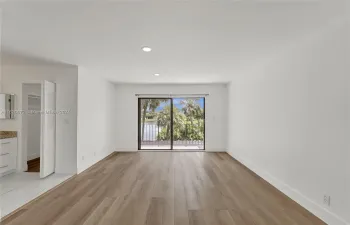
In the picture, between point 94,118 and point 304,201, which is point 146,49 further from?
point 304,201

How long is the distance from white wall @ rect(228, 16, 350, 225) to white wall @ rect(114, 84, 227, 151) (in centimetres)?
258

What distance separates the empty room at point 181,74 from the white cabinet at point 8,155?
24 mm

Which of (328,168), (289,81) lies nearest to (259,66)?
(289,81)

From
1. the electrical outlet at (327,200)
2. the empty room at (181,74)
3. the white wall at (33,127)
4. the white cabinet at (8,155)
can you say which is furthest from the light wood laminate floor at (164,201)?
the white wall at (33,127)

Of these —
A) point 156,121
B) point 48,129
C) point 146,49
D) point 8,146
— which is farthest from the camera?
point 156,121

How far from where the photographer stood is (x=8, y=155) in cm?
433

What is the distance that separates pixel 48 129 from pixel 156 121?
3765 millimetres

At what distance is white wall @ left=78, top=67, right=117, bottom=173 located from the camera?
4605mm

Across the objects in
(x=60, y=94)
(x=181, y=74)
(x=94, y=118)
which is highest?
(x=181, y=74)

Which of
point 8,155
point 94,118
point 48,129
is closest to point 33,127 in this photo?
point 8,155

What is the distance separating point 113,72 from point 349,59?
4.53 meters

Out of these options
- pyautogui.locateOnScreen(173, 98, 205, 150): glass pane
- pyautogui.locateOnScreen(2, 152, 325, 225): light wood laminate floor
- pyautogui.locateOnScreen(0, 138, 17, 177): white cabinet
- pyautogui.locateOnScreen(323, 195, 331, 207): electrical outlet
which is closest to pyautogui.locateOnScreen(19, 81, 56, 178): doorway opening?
pyautogui.locateOnScreen(0, 138, 17, 177): white cabinet

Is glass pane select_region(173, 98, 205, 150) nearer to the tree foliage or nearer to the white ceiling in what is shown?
the tree foliage

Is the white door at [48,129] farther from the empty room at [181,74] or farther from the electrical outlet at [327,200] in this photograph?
the electrical outlet at [327,200]
